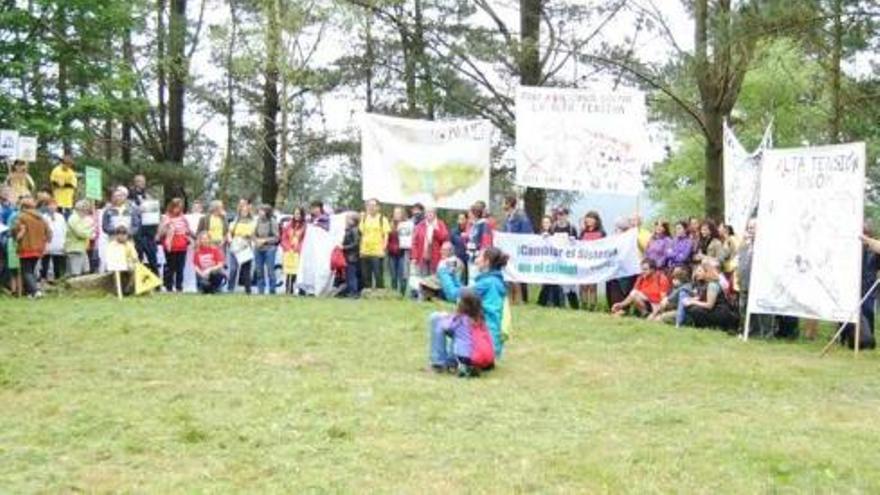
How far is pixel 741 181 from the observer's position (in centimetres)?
1609

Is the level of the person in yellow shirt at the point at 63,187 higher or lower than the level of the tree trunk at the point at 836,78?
lower

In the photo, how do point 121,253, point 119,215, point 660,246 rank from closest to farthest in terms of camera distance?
1. point 660,246
2. point 121,253
3. point 119,215

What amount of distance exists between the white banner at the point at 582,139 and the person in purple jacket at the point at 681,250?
141cm

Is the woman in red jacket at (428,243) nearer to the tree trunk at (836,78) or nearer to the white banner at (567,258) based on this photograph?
the white banner at (567,258)

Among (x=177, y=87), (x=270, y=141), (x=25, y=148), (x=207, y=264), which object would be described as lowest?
(x=207, y=264)

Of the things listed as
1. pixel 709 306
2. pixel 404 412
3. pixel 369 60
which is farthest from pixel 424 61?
pixel 404 412

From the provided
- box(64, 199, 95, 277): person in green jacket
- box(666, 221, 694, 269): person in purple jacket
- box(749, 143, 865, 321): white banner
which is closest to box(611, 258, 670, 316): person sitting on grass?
box(666, 221, 694, 269): person in purple jacket

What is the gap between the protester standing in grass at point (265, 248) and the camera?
1872 centimetres

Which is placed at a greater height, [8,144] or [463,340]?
[8,144]

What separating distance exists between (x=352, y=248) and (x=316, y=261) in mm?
761

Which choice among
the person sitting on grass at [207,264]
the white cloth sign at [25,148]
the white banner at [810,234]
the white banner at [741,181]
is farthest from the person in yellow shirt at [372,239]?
the white banner at [810,234]

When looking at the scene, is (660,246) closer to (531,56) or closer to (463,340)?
(463,340)

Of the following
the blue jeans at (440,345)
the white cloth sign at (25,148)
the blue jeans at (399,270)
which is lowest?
the blue jeans at (440,345)

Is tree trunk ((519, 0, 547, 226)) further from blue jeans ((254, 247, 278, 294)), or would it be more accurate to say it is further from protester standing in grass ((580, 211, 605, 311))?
blue jeans ((254, 247, 278, 294))
